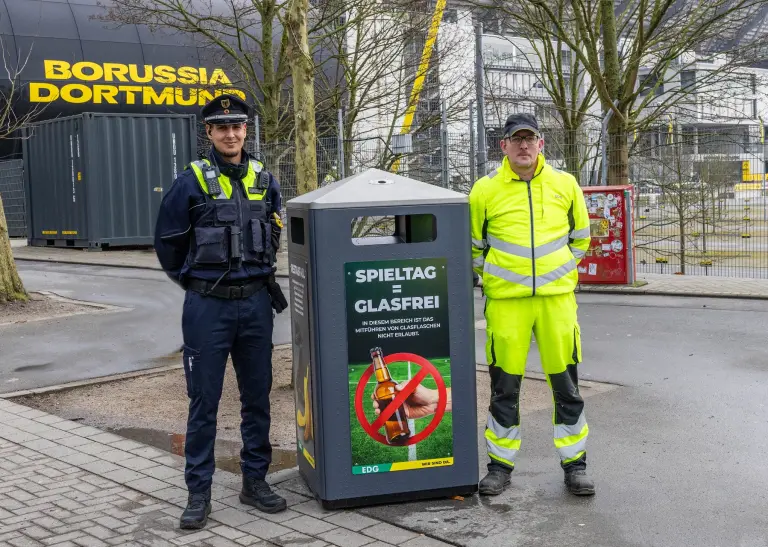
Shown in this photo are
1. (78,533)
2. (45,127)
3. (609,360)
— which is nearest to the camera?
(78,533)

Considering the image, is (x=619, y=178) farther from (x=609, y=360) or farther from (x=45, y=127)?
(x=45, y=127)

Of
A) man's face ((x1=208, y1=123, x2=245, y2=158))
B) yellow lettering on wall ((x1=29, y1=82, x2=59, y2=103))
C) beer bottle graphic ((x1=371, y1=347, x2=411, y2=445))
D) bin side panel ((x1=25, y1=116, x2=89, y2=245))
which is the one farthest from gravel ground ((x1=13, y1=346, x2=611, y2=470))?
yellow lettering on wall ((x1=29, y1=82, x2=59, y2=103))

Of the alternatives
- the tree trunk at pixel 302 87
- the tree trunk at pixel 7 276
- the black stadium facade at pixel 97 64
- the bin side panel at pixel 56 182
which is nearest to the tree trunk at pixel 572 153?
the tree trunk at pixel 7 276

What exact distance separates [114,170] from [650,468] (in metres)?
20.4

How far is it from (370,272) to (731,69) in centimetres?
1314

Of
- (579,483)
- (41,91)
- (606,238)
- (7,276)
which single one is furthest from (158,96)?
(579,483)

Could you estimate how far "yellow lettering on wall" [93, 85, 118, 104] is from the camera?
88.4ft

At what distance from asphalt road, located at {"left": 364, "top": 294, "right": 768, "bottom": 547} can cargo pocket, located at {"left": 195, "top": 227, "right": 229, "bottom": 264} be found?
4.73 feet

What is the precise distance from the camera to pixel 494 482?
519 centimetres

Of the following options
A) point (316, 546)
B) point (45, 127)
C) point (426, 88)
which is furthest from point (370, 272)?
point (45, 127)

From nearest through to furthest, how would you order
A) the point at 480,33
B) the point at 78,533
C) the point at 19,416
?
the point at 78,533
the point at 19,416
the point at 480,33

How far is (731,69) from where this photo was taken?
16328 mm

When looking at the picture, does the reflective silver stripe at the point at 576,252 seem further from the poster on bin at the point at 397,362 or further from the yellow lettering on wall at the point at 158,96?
the yellow lettering on wall at the point at 158,96

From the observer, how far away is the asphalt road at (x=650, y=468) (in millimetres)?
4594
